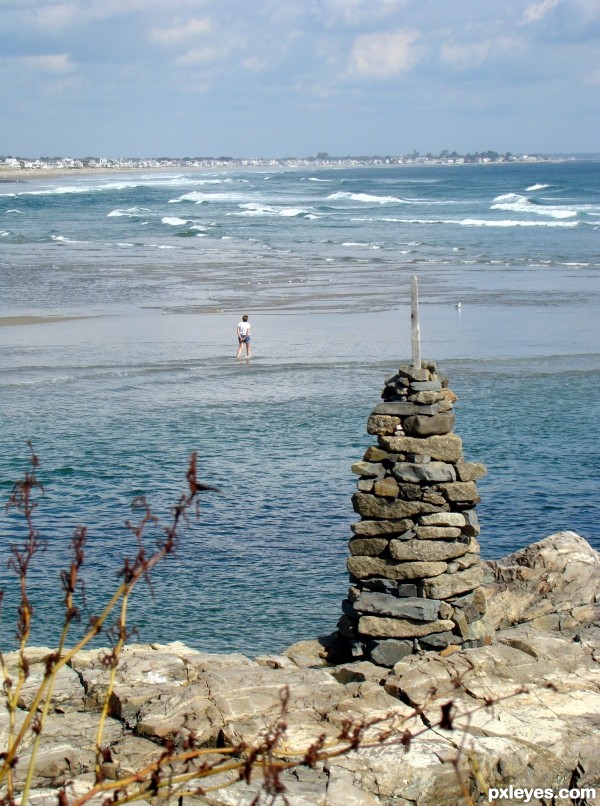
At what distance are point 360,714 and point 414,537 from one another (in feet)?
10.2

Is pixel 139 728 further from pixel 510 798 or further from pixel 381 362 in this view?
pixel 381 362

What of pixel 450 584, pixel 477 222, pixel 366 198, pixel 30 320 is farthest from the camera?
pixel 366 198

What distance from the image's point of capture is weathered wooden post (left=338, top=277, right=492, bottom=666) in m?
12.7

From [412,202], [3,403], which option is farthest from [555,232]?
[3,403]

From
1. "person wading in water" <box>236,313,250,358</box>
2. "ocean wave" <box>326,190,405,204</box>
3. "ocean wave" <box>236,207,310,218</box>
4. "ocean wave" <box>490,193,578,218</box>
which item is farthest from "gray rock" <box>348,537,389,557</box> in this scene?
"ocean wave" <box>326,190,405,204</box>

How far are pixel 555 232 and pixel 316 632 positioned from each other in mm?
68807

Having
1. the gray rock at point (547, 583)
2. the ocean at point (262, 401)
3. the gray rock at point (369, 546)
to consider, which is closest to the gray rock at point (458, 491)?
the gray rock at point (369, 546)

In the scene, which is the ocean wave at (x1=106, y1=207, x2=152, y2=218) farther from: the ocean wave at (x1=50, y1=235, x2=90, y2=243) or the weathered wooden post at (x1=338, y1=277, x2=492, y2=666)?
the weathered wooden post at (x1=338, y1=277, x2=492, y2=666)

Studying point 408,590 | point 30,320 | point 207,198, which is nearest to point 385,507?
point 408,590

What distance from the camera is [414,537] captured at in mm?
13016

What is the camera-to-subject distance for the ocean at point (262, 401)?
57.3ft

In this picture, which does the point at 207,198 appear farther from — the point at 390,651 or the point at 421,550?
the point at 390,651

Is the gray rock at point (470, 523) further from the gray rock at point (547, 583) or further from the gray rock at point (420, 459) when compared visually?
the gray rock at point (547, 583)

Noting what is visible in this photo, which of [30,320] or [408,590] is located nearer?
[408,590]
